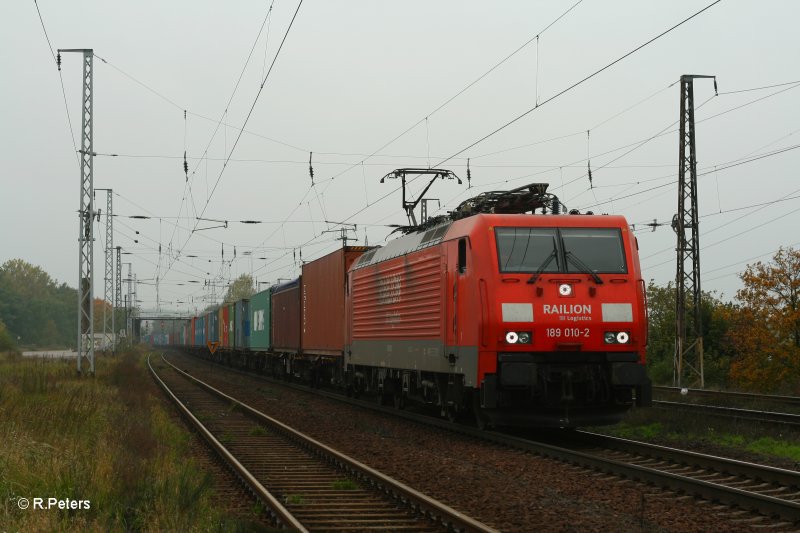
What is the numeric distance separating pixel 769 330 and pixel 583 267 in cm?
2123

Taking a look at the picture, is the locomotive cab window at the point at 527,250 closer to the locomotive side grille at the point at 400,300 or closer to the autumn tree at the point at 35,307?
the locomotive side grille at the point at 400,300

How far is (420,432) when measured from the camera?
1600 cm

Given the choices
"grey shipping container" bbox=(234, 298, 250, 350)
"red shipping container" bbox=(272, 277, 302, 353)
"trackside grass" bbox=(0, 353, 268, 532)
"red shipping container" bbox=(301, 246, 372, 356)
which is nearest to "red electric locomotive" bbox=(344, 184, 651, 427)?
"trackside grass" bbox=(0, 353, 268, 532)

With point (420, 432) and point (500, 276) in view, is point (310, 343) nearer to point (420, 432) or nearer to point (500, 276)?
point (420, 432)

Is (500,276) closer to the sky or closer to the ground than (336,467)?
closer to the sky

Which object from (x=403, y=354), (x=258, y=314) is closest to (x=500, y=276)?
(x=403, y=354)

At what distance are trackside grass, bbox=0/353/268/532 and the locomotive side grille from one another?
180 inches

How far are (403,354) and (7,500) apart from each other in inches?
408

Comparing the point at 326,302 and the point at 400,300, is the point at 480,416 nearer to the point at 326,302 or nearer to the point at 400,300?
the point at 400,300

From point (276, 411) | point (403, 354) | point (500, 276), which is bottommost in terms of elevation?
point (276, 411)

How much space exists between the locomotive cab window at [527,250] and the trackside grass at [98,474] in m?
5.27

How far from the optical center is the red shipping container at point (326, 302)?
80.9ft

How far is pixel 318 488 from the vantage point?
10500 mm

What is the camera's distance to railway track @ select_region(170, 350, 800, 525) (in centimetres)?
857
